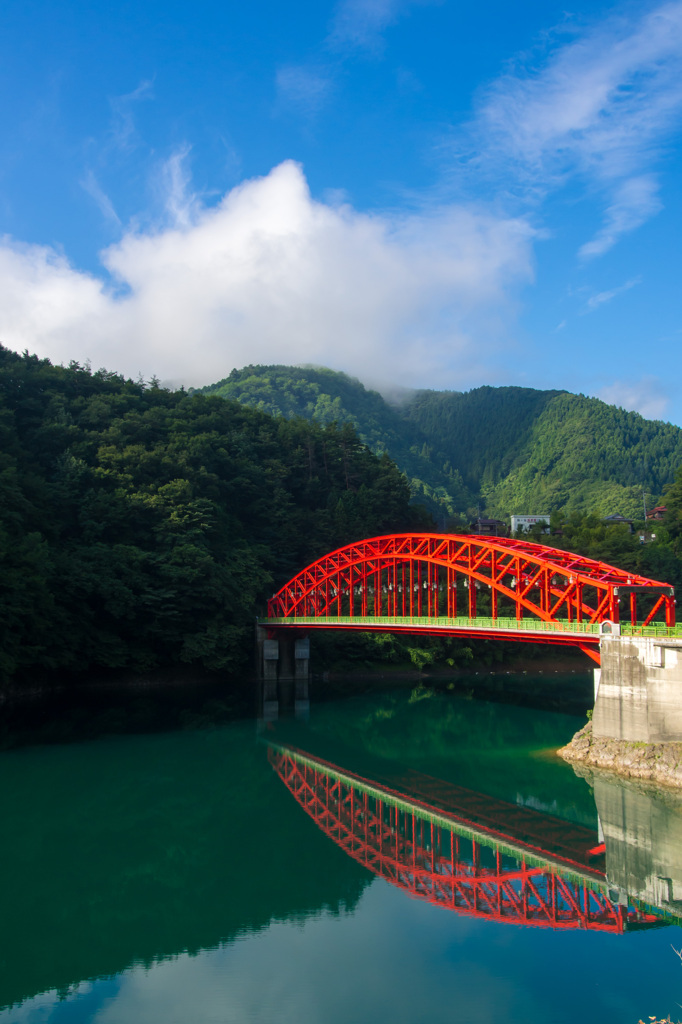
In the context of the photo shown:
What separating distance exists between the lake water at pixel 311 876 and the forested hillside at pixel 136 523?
8711 mm

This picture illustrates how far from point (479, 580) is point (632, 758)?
22477mm

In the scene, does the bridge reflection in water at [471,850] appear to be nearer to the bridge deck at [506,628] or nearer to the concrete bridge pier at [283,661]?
the bridge deck at [506,628]

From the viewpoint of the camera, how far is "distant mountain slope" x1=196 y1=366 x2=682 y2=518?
378 ft

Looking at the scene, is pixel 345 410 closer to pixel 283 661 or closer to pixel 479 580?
pixel 283 661

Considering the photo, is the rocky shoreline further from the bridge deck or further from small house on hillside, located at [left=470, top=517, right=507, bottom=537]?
small house on hillside, located at [left=470, top=517, right=507, bottom=537]

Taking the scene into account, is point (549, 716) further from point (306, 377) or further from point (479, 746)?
point (306, 377)

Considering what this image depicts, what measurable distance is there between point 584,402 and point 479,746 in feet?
408

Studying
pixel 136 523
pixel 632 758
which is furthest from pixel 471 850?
pixel 136 523

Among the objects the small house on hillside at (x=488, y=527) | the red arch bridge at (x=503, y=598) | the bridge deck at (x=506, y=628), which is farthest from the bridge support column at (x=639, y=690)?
the small house on hillside at (x=488, y=527)

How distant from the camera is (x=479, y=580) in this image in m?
44.1

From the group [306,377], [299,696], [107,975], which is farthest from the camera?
[306,377]

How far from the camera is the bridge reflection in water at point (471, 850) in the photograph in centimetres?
1451

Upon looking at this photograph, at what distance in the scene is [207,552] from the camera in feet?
147

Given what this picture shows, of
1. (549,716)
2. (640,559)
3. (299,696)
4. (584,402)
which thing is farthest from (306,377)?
(549,716)
